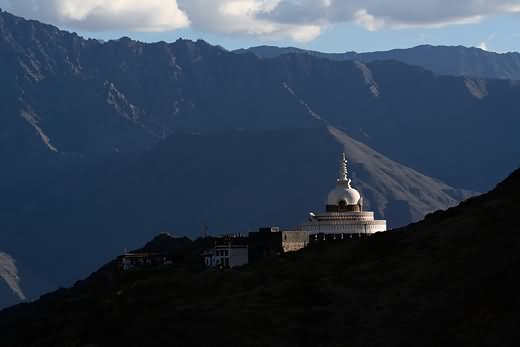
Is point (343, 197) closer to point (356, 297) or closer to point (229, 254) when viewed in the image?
point (229, 254)

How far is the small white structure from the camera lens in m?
140

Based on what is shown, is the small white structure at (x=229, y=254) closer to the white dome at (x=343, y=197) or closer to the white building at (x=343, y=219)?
the white building at (x=343, y=219)

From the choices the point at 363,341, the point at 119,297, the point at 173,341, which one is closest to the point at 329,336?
the point at 363,341

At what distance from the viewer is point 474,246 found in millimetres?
107562

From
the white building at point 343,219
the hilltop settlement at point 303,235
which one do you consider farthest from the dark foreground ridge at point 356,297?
the white building at point 343,219

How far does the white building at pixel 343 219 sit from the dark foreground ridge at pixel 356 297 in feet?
62.4

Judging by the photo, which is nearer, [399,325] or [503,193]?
[399,325]

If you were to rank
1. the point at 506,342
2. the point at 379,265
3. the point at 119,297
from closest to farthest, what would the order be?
the point at 506,342, the point at 379,265, the point at 119,297

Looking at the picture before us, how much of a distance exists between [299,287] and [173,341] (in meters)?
10.9

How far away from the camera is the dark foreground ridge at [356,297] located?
96.1m

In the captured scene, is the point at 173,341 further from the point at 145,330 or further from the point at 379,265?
the point at 379,265

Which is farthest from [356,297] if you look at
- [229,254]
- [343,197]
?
[343,197]

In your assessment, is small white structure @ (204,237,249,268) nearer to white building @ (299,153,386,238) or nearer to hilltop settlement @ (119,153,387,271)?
hilltop settlement @ (119,153,387,271)

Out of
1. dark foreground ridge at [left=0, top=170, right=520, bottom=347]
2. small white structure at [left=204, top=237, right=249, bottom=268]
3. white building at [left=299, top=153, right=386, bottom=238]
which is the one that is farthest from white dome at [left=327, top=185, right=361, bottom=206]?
dark foreground ridge at [left=0, top=170, right=520, bottom=347]
